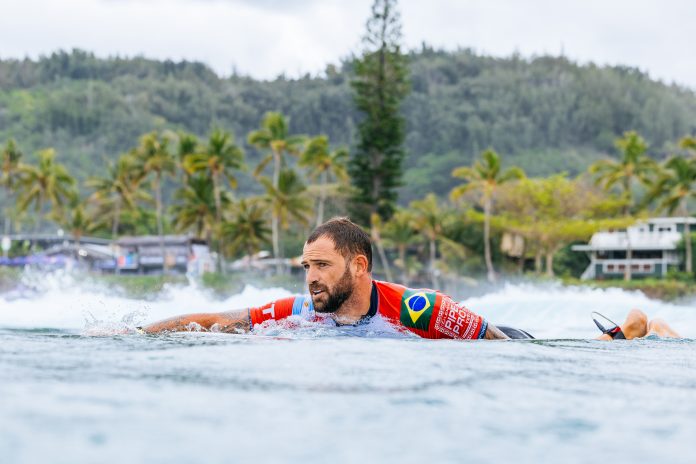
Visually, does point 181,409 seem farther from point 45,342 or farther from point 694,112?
point 694,112

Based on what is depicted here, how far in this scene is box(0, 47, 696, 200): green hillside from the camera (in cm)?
16938

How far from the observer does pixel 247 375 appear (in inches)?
137

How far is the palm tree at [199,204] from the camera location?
57.7 meters

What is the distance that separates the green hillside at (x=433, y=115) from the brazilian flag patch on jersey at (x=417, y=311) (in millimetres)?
151210

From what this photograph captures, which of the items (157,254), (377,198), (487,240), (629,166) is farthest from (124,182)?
(629,166)

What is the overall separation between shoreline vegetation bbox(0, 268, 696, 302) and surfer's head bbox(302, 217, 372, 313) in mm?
40734

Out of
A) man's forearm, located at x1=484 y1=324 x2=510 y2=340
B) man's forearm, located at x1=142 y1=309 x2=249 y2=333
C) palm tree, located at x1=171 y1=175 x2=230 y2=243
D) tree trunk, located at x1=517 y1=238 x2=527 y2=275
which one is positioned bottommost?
tree trunk, located at x1=517 y1=238 x2=527 y2=275

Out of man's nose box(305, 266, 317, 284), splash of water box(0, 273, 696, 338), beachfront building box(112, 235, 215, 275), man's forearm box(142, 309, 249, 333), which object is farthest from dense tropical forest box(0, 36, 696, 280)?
man's nose box(305, 266, 317, 284)

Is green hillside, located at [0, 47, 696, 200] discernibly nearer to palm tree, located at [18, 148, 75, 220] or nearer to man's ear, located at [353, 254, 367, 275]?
palm tree, located at [18, 148, 75, 220]

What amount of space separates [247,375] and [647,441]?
58.9 inches

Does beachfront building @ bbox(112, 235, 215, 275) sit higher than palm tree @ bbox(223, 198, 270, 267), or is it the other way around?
palm tree @ bbox(223, 198, 270, 267)

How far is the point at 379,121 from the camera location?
4872 centimetres

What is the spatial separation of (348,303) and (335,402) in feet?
8.70

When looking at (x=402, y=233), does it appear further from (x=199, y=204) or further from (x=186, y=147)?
(x=186, y=147)
